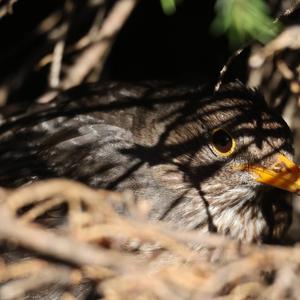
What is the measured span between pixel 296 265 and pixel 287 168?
1.15m

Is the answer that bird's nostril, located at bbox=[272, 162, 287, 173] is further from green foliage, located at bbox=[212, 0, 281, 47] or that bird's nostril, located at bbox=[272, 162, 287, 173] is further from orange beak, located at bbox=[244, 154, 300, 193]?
green foliage, located at bbox=[212, 0, 281, 47]

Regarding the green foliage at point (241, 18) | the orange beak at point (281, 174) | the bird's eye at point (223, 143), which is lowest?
the orange beak at point (281, 174)

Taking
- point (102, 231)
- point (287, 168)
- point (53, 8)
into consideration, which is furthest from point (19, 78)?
point (102, 231)

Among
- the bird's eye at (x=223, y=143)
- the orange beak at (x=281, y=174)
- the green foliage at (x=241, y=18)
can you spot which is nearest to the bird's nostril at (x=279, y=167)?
the orange beak at (x=281, y=174)

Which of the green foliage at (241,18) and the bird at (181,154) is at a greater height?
the green foliage at (241,18)

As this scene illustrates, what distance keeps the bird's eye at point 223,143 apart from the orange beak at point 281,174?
15cm

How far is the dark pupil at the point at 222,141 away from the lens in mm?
4098

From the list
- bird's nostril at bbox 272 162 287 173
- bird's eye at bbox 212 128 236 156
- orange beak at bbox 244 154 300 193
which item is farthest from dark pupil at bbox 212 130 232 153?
bird's nostril at bbox 272 162 287 173

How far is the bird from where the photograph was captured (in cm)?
403

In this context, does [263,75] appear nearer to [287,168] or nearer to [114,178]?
[287,168]

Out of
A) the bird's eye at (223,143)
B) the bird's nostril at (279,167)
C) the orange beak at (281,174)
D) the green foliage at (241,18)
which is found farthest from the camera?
the bird's eye at (223,143)

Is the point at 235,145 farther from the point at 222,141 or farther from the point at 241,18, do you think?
the point at 241,18

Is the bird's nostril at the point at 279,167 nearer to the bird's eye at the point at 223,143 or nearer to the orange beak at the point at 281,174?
the orange beak at the point at 281,174

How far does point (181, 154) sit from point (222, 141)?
0.26m
